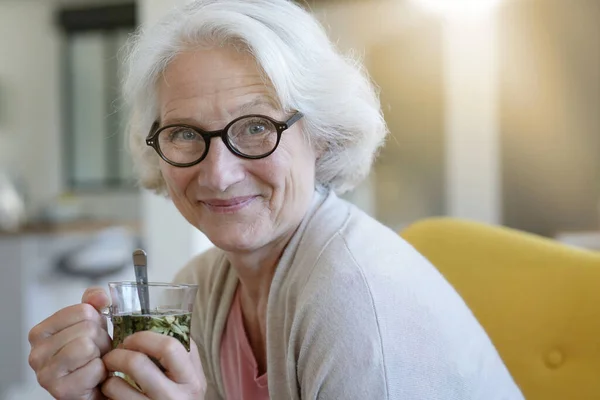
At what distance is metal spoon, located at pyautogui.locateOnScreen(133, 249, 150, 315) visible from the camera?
0.86 metres

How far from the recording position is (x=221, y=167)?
3.37 feet

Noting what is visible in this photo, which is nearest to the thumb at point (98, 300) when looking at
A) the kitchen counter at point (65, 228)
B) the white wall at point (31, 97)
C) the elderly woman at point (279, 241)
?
the elderly woman at point (279, 241)

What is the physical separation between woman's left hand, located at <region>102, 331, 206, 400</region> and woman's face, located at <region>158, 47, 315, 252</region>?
26 centimetres

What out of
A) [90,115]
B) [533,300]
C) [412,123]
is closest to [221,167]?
[533,300]

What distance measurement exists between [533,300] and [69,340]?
2.83 ft

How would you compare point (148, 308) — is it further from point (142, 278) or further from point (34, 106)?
point (34, 106)

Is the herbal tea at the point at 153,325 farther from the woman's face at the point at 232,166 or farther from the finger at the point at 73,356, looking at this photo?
the woman's face at the point at 232,166

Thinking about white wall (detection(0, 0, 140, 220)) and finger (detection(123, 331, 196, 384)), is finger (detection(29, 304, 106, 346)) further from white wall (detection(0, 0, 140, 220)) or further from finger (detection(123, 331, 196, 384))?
white wall (detection(0, 0, 140, 220))

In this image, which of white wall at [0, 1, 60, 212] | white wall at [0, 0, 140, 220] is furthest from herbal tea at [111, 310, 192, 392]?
white wall at [0, 1, 60, 212]

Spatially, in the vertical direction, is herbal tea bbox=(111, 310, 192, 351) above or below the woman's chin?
below

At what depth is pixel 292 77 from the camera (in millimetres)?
1055

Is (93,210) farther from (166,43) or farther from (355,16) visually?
(166,43)

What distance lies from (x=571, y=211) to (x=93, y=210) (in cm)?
415

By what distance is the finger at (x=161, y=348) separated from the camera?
0.84 m
